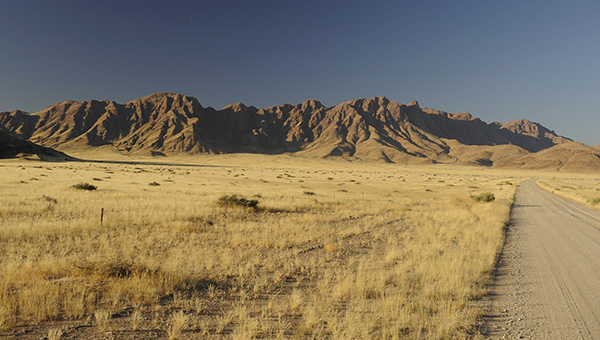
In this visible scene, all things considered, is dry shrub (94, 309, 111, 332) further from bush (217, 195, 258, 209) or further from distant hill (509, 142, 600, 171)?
distant hill (509, 142, 600, 171)

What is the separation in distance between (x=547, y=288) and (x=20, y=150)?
14576 cm

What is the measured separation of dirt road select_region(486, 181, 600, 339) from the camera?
5.37m

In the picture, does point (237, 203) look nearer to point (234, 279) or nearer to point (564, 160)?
point (234, 279)

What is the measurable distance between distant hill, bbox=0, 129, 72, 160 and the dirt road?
13059 cm

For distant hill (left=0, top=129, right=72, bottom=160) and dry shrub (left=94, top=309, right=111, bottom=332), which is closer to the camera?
dry shrub (left=94, top=309, right=111, bottom=332)

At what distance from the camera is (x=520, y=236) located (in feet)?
43.7

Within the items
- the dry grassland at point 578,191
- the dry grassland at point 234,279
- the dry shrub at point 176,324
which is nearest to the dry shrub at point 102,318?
the dry grassland at point 234,279

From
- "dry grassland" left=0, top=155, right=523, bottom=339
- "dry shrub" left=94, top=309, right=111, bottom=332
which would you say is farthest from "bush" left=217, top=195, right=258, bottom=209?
"dry shrub" left=94, top=309, right=111, bottom=332

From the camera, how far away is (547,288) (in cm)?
719

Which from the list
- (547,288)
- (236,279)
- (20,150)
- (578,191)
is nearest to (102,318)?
(236,279)

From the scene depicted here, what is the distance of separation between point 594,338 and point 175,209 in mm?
17693

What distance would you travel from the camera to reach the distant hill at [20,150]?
334 feet

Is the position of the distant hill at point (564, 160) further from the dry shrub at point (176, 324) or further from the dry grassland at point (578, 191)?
the dry shrub at point (176, 324)

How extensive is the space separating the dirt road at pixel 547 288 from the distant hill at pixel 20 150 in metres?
131
